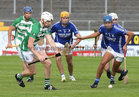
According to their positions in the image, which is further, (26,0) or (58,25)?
(26,0)

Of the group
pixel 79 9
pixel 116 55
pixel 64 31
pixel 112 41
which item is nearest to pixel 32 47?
pixel 112 41

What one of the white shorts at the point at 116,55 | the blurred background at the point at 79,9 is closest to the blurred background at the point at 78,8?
the blurred background at the point at 79,9

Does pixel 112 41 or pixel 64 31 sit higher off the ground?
pixel 64 31

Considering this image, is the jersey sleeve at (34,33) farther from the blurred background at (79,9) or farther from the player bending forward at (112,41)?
the blurred background at (79,9)

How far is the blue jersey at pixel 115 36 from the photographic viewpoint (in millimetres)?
12055

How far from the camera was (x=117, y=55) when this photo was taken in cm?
1243

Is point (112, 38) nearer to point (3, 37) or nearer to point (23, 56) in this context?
point (23, 56)

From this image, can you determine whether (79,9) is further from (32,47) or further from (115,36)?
(32,47)

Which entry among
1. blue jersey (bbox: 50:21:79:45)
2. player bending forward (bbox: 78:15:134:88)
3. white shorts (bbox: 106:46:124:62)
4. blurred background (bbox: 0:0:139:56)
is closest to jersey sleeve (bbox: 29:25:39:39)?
player bending forward (bbox: 78:15:134:88)

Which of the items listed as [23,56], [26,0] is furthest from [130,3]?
[23,56]

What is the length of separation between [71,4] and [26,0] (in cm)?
368

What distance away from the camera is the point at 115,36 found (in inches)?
479

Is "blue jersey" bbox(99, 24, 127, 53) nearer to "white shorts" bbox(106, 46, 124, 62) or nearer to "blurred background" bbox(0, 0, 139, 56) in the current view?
"white shorts" bbox(106, 46, 124, 62)

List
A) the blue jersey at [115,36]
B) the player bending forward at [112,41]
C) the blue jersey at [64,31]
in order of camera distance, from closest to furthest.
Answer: the player bending forward at [112,41], the blue jersey at [115,36], the blue jersey at [64,31]
